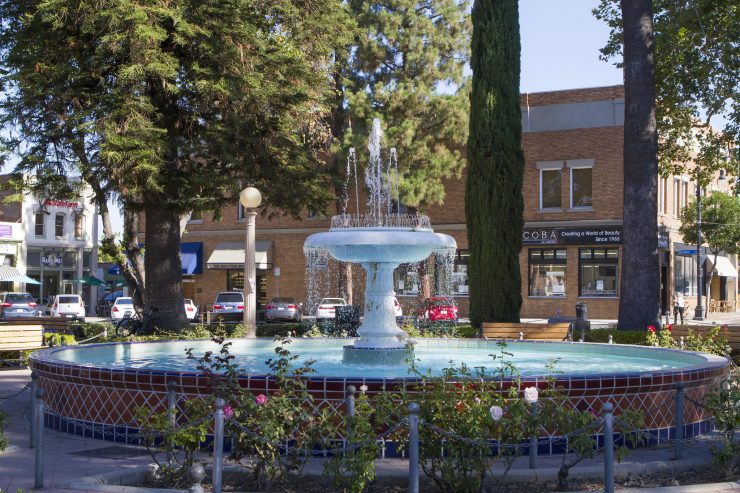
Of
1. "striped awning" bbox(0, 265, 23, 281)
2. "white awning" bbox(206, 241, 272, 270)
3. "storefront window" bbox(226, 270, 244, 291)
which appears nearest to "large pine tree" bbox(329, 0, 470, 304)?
"white awning" bbox(206, 241, 272, 270)

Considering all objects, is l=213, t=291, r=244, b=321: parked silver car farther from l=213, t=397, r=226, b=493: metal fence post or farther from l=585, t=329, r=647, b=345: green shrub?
l=213, t=397, r=226, b=493: metal fence post

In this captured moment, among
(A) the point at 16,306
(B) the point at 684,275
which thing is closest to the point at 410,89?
(B) the point at 684,275

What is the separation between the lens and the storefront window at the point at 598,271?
135 feet

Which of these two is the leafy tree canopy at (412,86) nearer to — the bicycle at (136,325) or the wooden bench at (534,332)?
the bicycle at (136,325)

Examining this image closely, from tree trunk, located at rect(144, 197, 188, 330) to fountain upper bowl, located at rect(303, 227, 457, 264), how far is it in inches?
349

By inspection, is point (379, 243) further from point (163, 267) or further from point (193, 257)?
point (193, 257)

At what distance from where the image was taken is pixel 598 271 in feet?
136

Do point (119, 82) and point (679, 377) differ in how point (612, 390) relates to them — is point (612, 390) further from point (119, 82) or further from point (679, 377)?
point (119, 82)

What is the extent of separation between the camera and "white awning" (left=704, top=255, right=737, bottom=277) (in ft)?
173

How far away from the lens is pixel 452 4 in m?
39.5

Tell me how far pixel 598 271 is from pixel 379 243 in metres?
31.0

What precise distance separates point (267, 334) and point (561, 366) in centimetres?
1311

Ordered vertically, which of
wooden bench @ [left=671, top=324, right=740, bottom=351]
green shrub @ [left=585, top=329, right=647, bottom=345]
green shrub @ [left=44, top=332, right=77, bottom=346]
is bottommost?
green shrub @ [left=44, top=332, right=77, bottom=346]

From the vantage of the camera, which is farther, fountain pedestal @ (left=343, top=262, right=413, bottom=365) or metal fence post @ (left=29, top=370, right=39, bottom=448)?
fountain pedestal @ (left=343, top=262, right=413, bottom=365)
